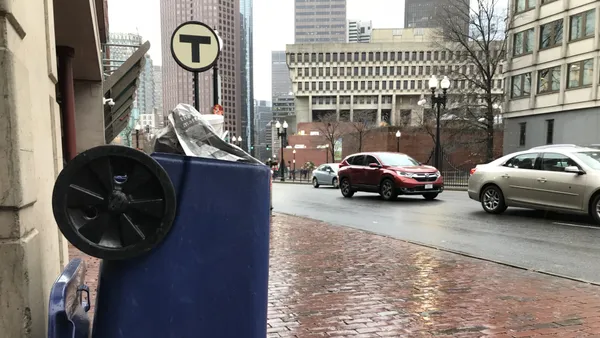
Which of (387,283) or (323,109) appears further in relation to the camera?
(323,109)

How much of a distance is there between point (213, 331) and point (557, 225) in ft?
29.4

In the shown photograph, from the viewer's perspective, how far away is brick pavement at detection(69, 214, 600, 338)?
3.53 metres

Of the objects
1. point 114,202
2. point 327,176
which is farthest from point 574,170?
point 327,176

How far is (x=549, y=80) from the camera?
120ft

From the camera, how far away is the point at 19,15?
1.74 meters

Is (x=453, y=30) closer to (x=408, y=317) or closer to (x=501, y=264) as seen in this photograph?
(x=501, y=264)

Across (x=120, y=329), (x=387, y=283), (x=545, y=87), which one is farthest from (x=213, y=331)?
(x=545, y=87)

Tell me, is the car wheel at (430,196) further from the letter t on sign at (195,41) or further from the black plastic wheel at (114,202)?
the black plastic wheel at (114,202)

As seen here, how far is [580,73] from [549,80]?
10.5ft

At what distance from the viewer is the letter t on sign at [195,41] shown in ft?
20.3

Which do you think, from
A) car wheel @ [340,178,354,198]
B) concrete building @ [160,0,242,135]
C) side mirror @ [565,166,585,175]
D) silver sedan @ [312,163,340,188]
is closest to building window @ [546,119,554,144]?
silver sedan @ [312,163,340,188]

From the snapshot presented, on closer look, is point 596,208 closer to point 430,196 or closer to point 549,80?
point 430,196

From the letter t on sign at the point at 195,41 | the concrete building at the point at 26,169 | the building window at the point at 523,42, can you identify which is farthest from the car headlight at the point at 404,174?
the building window at the point at 523,42

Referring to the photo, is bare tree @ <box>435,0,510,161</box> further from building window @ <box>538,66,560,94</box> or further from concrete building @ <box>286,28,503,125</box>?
concrete building @ <box>286,28,503,125</box>
